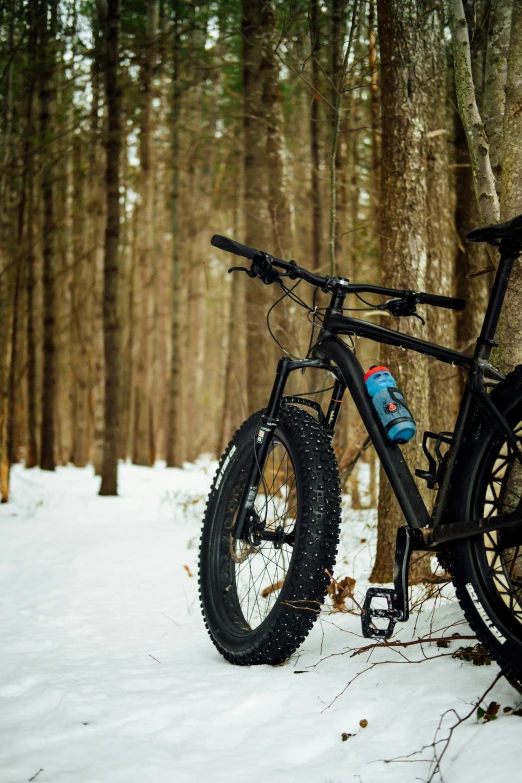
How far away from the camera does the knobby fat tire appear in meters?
2.16

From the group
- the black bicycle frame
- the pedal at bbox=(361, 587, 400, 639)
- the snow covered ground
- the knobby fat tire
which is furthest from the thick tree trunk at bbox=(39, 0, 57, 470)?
the knobby fat tire

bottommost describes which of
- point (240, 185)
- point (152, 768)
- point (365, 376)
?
point (152, 768)

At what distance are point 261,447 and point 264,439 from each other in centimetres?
4

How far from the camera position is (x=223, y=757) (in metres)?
2.18

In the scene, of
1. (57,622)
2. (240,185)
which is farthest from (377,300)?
(57,622)

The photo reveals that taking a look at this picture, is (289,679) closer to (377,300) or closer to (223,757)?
(223,757)

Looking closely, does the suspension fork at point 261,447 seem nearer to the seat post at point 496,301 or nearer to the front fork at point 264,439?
the front fork at point 264,439

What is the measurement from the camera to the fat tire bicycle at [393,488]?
224 centimetres

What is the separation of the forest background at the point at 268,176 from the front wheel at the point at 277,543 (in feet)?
2.48

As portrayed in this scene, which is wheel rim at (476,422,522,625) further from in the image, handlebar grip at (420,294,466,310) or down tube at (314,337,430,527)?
handlebar grip at (420,294,466,310)

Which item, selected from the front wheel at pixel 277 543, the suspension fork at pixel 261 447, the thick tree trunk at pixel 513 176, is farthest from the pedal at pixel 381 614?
the thick tree trunk at pixel 513 176

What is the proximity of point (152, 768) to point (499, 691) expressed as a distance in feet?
3.78

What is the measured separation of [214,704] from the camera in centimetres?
255

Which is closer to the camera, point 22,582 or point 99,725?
point 99,725
